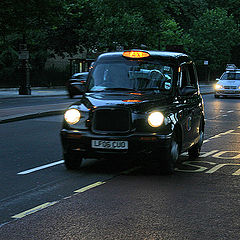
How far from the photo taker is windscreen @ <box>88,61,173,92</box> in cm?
923

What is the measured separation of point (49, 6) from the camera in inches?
1296

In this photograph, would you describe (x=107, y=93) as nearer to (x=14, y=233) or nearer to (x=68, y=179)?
(x=68, y=179)

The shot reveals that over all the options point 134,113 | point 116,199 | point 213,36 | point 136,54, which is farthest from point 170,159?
point 213,36

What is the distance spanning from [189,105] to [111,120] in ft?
5.81

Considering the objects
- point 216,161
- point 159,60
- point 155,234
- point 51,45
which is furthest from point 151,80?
point 51,45

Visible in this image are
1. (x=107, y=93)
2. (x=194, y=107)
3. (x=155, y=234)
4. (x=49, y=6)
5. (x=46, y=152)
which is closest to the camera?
(x=155, y=234)

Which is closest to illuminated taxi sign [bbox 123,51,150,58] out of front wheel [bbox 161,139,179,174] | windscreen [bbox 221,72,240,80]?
front wheel [bbox 161,139,179,174]

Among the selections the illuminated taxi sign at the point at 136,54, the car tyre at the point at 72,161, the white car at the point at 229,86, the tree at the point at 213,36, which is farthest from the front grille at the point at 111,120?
the tree at the point at 213,36

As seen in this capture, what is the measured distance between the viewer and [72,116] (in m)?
Result: 8.59

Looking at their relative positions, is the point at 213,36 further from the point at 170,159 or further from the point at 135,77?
the point at 170,159

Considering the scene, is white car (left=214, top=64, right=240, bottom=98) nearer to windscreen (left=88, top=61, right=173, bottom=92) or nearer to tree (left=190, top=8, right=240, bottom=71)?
windscreen (left=88, top=61, right=173, bottom=92)

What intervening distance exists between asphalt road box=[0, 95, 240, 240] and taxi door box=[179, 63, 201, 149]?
0.48 metres

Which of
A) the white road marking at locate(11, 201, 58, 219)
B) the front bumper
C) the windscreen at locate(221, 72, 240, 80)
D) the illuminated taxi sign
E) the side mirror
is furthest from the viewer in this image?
the windscreen at locate(221, 72, 240, 80)

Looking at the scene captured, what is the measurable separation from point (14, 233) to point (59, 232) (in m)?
0.40
